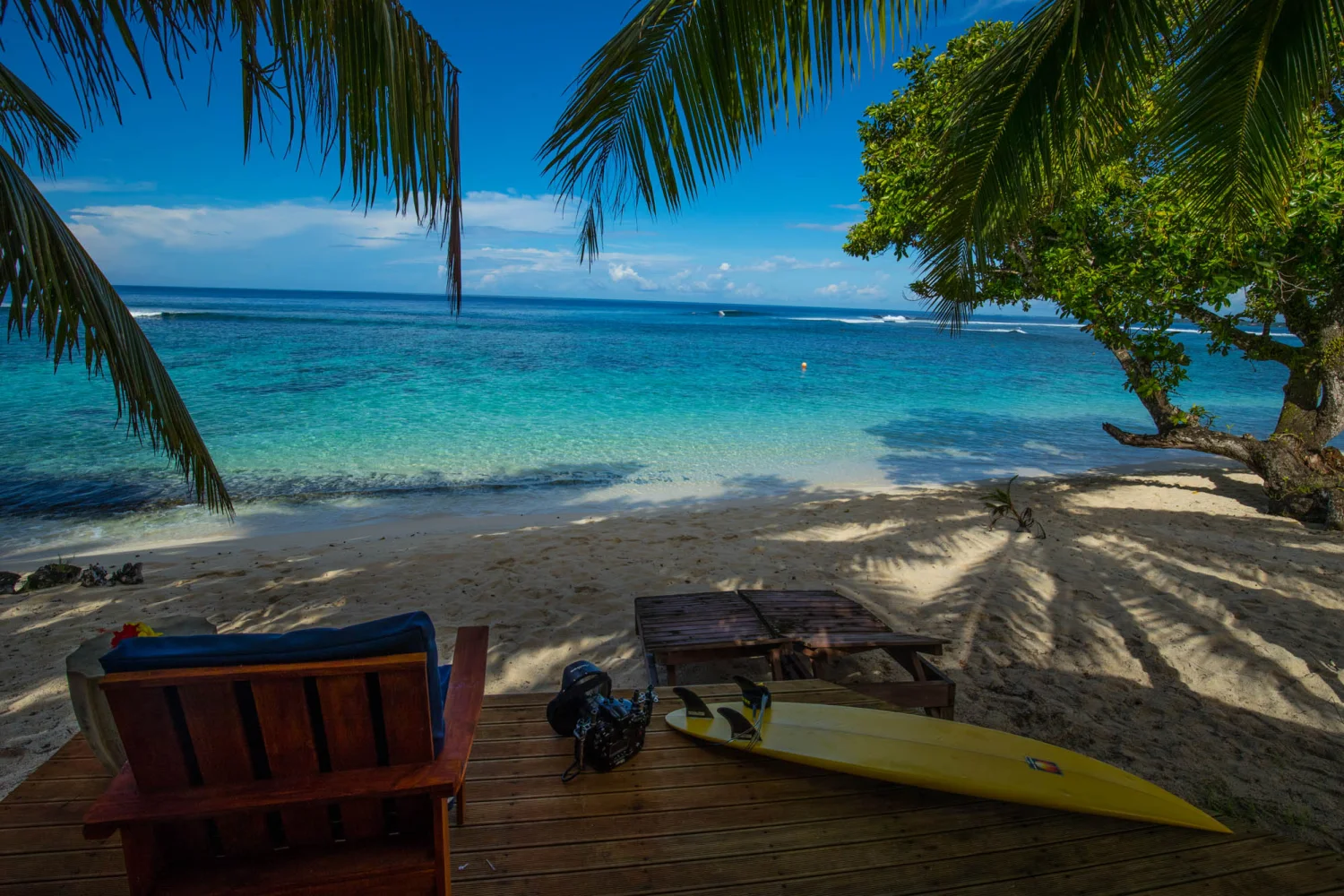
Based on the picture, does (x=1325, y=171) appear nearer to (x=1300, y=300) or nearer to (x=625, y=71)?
(x=1300, y=300)

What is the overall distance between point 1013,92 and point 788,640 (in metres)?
3.30

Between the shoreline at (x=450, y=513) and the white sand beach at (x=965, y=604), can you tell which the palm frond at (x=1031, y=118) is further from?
the shoreline at (x=450, y=513)

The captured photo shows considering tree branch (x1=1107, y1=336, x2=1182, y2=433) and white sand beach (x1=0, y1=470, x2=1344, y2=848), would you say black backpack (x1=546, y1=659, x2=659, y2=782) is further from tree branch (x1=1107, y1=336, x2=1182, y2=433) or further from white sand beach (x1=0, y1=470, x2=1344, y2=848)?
tree branch (x1=1107, y1=336, x2=1182, y2=433)

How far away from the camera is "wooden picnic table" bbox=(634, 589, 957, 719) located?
135 inches

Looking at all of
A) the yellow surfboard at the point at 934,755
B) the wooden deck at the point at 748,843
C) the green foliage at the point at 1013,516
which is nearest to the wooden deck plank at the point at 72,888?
the wooden deck at the point at 748,843

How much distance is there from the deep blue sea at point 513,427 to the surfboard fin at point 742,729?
272 inches

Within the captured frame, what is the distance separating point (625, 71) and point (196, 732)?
8.18ft

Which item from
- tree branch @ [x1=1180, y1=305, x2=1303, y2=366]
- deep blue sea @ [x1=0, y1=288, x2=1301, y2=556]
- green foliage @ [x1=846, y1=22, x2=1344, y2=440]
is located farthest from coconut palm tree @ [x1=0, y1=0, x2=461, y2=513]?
tree branch @ [x1=1180, y1=305, x2=1303, y2=366]

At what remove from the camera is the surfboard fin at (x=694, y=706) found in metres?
2.62

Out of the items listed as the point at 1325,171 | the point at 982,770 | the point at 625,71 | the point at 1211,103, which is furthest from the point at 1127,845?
the point at 1325,171

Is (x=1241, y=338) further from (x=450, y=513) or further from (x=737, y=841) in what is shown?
(x=450, y=513)

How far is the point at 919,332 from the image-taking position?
197 ft

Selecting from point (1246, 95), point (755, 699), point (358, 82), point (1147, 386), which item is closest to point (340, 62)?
point (358, 82)

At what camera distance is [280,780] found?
1.62m
